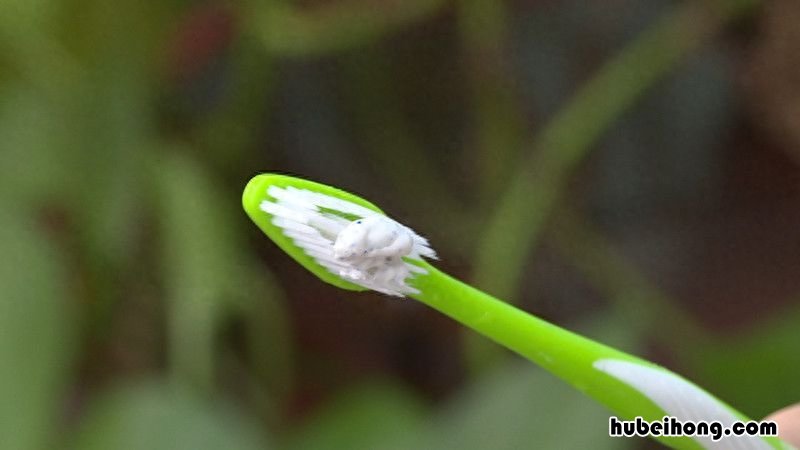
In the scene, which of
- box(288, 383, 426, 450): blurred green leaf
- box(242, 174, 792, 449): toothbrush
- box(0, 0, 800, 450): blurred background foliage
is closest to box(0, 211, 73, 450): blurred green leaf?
box(0, 0, 800, 450): blurred background foliage

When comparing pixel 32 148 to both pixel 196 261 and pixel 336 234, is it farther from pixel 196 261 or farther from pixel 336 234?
pixel 336 234

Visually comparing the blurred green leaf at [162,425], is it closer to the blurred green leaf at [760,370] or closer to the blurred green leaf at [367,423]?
the blurred green leaf at [367,423]

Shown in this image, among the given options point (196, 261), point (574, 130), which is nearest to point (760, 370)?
point (574, 130)

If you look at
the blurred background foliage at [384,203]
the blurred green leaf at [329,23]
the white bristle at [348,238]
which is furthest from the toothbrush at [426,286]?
the blurred green leaf at [329,23]

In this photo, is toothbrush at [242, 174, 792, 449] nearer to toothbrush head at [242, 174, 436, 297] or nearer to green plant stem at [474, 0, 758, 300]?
toothbrush head at [242, 174, 436, 297]

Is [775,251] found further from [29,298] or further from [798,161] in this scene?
[29,298]
